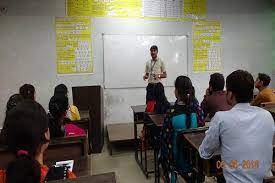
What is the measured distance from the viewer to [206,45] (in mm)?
5387

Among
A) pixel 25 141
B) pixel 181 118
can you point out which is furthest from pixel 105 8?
pixel 25 141

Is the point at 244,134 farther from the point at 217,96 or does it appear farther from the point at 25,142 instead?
the point at 217,96

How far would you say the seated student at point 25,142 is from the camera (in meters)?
0.89

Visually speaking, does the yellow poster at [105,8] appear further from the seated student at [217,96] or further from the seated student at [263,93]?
the seated student at [217,96]

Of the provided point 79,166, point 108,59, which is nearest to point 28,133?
point 79,166

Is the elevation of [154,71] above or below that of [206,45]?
below

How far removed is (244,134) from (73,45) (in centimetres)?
390

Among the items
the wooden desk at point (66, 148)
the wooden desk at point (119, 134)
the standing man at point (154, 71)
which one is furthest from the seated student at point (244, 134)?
the wooden desk at point (119, 134)

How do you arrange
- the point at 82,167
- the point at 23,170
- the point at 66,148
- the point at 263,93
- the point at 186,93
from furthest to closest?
the point at 263,93
the point at 186,93
the point at 66,148
the point at 82,167
the point at 23,170

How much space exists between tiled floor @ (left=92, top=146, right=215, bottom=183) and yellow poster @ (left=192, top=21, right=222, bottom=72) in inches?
88.8

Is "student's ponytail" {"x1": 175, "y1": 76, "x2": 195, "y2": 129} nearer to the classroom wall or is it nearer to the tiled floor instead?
the tiled floor

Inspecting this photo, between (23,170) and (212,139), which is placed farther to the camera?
(212,139)

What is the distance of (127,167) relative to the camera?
378 centimetres

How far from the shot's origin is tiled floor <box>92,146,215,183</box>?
3.40m
